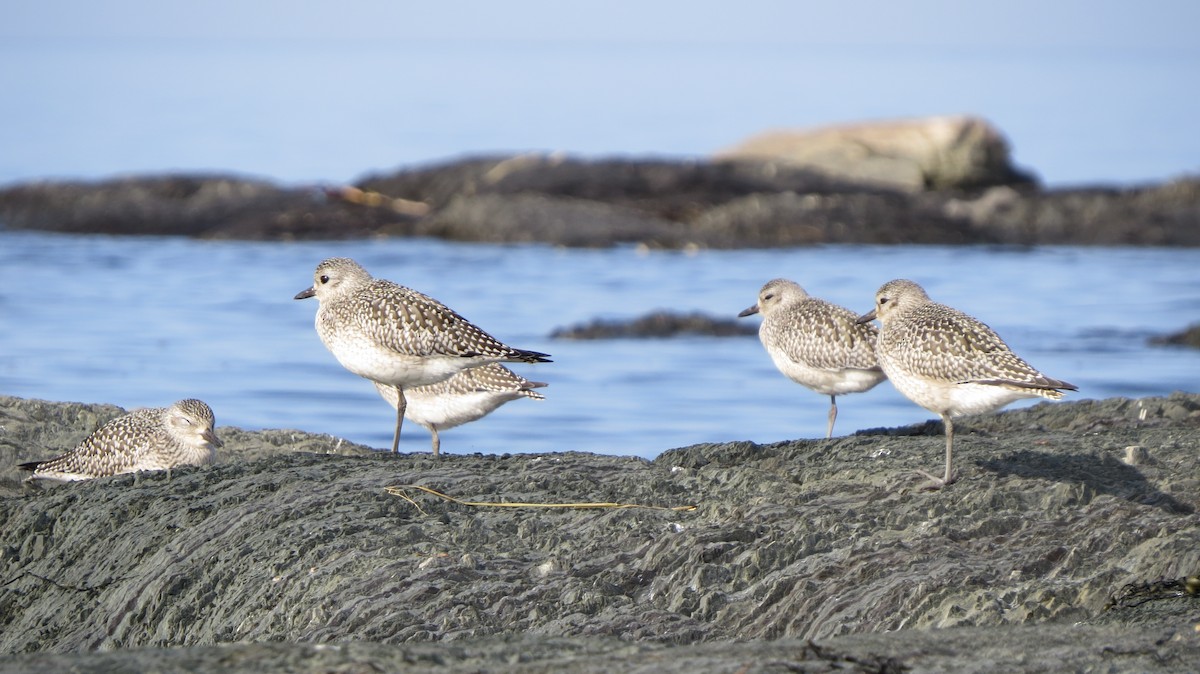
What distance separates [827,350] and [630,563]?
13.5ft

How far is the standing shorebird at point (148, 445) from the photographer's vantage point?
7.69m

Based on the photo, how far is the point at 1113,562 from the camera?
18.4ft

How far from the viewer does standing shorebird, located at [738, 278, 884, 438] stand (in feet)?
31.1

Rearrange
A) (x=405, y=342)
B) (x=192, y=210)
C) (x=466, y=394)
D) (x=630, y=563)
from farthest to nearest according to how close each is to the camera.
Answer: (x=192, y=210), (x=466, y=394), (x=405, y=342), (x=630, y=563)

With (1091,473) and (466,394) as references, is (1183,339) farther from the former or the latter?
(1091,473)

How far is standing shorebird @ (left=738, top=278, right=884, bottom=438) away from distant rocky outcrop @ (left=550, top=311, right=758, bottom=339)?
7.19m

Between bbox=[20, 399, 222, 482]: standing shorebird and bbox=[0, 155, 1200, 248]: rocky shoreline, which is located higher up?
bbox=[0, 155, 1200, 248]: rocky shoreline

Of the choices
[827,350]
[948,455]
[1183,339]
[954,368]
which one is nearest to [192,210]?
[1183,339]

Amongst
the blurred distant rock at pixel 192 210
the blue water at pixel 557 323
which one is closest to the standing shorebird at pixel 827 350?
the blue water at pixel 557 323

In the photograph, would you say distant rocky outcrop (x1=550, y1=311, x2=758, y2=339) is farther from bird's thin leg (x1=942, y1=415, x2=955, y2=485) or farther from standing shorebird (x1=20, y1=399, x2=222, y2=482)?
bird's thin leg (x1=942, y1=415, x2=955, y2=485)

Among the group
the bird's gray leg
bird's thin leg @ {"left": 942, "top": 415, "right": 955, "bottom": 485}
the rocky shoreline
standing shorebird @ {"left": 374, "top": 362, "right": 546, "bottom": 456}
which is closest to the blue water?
the rocky shoreline

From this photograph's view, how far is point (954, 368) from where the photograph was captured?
7.42 meters

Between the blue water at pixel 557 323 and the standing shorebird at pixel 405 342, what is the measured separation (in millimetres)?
3738

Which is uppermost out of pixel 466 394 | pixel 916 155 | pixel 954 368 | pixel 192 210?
pixel 916 155
